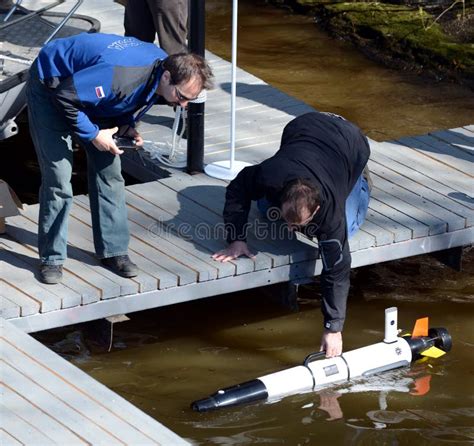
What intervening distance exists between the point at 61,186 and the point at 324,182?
1.31 meters

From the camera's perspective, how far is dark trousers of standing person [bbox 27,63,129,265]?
19.6 feet

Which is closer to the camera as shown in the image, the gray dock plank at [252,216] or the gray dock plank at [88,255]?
the gray dock plank at [88,255]

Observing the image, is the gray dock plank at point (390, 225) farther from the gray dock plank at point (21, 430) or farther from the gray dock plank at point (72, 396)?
the gray dock plank at point (21, 430)

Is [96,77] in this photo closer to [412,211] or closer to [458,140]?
[412,211]

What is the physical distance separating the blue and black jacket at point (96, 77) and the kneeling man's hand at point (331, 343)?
57.3 inches

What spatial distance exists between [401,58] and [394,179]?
4.11 metres

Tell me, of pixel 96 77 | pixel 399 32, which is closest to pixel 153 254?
pixel 96 77

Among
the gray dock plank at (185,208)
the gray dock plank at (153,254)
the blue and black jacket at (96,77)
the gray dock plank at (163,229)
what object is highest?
the blue and black jacket at (96,77)

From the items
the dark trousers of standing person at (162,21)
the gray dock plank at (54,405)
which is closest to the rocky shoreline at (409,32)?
the dark trousers of standing person at (162,21)

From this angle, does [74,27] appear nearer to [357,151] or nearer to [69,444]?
[357,151]

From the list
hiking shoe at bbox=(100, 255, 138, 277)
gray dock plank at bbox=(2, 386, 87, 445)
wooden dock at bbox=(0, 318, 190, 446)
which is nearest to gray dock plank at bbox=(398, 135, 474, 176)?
hiking shoe at bbox=(100, 255, 138, 277)

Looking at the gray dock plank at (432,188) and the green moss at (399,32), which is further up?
the gray dock plank at (432,188)

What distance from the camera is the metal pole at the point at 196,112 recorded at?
7191mm

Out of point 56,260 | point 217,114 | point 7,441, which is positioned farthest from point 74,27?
point 7,441
